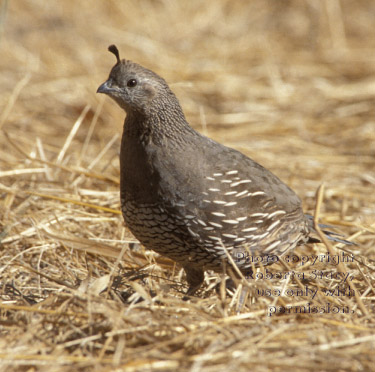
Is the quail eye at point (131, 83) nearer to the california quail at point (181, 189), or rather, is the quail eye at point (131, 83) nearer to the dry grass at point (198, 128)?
the california quail at point (181, 189)

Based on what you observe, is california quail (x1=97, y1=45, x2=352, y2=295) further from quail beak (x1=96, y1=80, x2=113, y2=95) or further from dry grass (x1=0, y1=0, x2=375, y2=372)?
dry grass (x1=0, y1=0, x2=375, y2=372)

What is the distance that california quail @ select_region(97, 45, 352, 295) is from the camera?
328 centimetres

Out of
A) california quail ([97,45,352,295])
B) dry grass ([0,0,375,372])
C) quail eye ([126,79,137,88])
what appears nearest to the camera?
dry grass ([0,0,375,372])

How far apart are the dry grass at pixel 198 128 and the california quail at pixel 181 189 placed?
0.25m

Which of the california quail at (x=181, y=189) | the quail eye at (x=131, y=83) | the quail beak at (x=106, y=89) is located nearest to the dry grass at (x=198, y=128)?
the california quail at (x=181, y=189)

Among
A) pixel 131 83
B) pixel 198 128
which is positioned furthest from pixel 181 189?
pixel 198 128

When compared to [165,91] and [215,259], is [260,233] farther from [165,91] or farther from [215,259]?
[165,91]

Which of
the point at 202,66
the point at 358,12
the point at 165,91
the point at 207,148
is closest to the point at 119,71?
the point at 165,91

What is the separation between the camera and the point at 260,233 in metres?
3.52

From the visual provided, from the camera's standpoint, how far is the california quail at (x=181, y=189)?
10.7ft

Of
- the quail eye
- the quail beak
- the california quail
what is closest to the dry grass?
the california quail

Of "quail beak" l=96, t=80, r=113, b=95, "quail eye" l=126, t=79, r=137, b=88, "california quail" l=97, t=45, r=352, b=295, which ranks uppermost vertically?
"quail eye" l=126, t=79, r=137, b=88

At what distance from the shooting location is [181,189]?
10.7 feet

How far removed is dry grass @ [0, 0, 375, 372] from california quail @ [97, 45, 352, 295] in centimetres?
25
